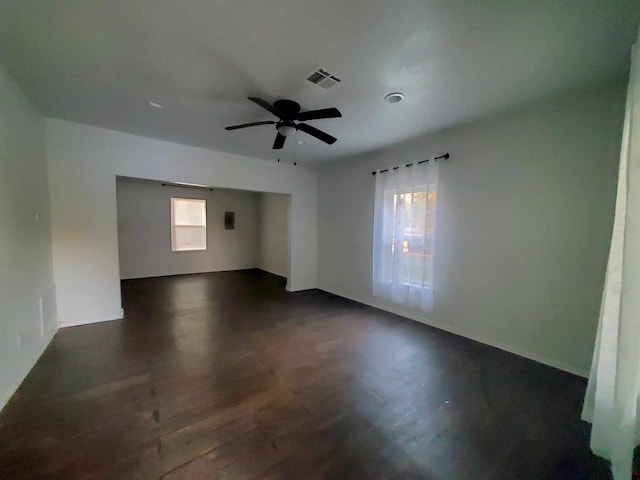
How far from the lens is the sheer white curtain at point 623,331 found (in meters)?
1.30

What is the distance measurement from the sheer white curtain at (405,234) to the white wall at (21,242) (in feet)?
13.6

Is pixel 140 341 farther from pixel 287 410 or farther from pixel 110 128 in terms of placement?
pixel 110 128

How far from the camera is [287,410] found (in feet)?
6.18

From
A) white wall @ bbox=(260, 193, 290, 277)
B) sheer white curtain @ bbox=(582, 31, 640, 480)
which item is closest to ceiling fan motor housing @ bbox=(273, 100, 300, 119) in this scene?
sheer white curtain @ bbox=(582, 31, 640, 480)

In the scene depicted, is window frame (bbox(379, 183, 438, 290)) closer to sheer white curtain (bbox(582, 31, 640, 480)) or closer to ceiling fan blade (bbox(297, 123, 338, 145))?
ceiling fan blade (bbox(297, 123, 338, 145))

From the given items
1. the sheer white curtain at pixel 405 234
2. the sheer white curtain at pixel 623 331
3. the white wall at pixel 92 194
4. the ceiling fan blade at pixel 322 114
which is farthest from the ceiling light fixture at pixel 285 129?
the sheer white curtain at pixel 623 331

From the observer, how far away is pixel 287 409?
1895 mm

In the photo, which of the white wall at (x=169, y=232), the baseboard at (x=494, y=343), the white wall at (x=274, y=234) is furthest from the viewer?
the white wall at (x=274, y=234)

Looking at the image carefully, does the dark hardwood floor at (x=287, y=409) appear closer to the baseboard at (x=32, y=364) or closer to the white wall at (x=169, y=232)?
the baseboard at (x=32, y=364)

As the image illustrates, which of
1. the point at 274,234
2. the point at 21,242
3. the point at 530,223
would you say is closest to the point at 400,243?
the point at 530,223

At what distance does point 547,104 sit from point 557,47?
39.3 inches

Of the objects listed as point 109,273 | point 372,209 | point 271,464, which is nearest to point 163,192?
point 109,273

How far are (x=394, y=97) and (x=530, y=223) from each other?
6.52 feet

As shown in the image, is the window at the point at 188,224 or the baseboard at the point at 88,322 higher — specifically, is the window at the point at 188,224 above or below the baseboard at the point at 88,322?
above
